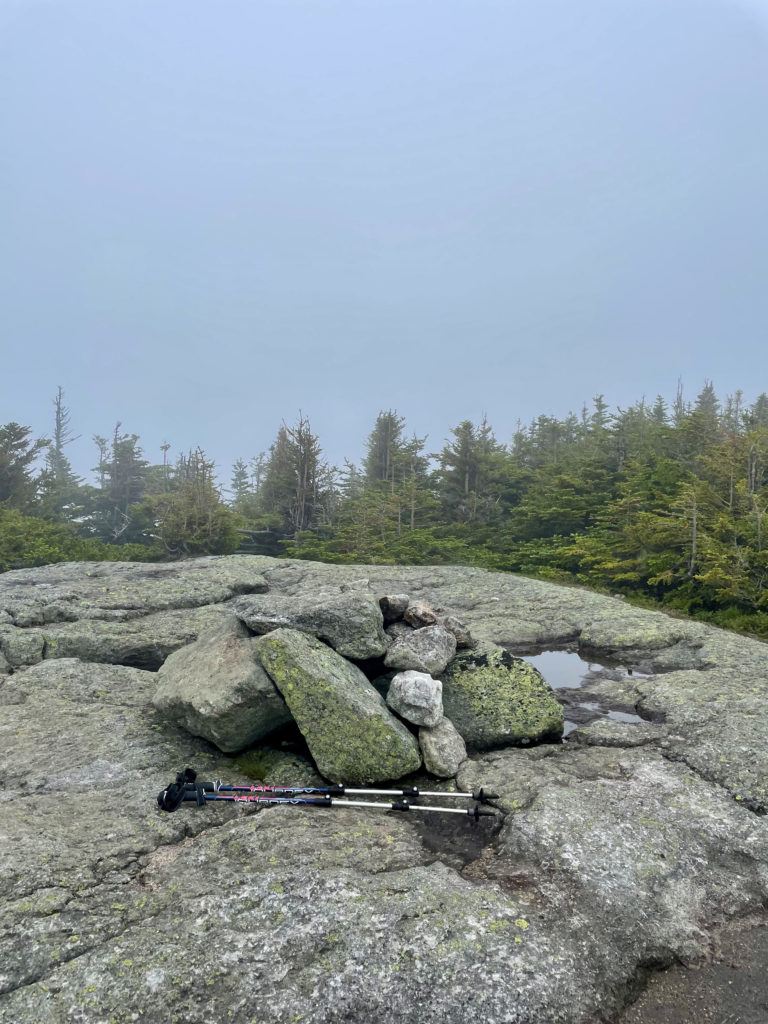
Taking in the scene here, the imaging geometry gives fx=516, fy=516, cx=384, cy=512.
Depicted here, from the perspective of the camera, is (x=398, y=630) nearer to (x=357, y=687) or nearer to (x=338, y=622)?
(x=338, y=622)

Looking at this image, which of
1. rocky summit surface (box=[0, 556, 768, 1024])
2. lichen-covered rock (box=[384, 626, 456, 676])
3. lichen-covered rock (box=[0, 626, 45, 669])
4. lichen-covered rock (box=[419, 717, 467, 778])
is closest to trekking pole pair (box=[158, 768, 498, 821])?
rocky summit surface (box=[0, 556, 768, 1024])

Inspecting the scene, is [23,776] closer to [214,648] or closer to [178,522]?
[214,648]

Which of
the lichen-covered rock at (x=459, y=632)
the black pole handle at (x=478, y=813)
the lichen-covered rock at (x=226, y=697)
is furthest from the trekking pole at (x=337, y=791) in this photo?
the lichen-covered rock at (x=459, y=632)

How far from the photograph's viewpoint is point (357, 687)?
8.05 m

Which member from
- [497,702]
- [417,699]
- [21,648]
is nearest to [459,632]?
[497,702]

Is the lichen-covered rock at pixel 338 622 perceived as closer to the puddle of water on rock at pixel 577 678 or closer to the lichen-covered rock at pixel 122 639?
the lichen-covered rock at pixel 122 639

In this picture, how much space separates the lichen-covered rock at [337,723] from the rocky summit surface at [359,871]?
314 millimetres

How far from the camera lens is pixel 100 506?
5222cm

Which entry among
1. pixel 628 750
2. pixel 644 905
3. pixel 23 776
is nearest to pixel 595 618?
pixel 628 750

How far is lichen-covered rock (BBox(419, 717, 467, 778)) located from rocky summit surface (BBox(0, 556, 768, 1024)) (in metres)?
0.20

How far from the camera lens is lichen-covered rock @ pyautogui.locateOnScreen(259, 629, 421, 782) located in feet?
23.9

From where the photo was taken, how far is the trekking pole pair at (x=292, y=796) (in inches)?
250

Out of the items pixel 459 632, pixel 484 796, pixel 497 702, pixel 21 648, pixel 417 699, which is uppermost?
pixel 459 632

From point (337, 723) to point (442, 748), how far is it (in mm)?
1675
